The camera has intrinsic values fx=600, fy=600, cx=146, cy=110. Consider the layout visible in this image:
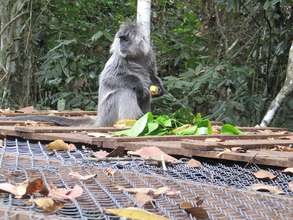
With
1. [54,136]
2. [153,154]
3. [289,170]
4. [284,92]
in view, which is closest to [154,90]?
[284,92]

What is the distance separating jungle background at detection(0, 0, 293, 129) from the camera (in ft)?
24.7

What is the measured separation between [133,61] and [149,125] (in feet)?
8.06

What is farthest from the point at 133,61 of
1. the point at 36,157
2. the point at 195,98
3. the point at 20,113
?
the point at 36,157

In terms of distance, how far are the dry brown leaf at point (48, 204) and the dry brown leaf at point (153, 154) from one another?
3.62 ft

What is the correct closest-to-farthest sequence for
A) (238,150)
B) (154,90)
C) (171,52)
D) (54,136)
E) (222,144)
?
(238,150)
(222,144)
(54,136)
(154,90)
(171,52)

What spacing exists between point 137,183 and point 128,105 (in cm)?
361

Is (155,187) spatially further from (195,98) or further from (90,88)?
(90,88)

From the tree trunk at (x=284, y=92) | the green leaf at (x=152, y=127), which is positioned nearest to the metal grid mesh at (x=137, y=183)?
the green leaf at (x=152, y=127)

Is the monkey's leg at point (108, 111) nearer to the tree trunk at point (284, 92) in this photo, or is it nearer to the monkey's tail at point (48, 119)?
the monkey's tail at point (48, 119)

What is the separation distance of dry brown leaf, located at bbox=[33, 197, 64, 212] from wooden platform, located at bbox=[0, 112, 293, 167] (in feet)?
4.24

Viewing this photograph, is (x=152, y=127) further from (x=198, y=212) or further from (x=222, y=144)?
(x=198, y=212)

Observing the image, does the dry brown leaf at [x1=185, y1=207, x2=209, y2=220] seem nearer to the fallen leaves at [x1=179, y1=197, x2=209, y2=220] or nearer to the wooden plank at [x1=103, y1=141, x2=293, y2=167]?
the fallen leaves at [x1=179, y1=197, x2=209, y2=220]

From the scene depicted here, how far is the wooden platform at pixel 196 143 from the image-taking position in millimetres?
2844

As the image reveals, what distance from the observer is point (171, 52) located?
8969 millimetres
